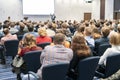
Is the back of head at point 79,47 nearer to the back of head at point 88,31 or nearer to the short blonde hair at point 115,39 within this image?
the short blonde hair at point 115,39

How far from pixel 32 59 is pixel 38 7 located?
15.2m

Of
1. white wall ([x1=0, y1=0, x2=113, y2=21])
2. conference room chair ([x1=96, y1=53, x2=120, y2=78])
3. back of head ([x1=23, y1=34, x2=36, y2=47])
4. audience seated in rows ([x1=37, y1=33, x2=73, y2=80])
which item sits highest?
white wall ([x1=0, y1=0, x2=113, y2=21])

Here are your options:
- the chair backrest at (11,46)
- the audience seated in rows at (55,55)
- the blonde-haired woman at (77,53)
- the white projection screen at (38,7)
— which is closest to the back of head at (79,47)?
the blonde-haired woman at (77,53)

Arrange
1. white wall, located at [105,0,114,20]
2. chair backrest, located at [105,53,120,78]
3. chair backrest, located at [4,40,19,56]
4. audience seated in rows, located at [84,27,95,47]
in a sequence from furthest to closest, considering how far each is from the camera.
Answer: white wall, located at [105,0,114,20]
chair backrest, located at [4,40,19,56]
audience seated in rows, located at [84,27,95,47]
chair backrest, located at [105,53,120,78]

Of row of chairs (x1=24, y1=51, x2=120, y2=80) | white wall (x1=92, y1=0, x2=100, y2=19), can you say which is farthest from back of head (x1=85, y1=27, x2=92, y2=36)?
white wall (x1=92, y1=0, x2=100, y2=19)

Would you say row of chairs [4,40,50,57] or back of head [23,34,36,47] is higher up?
back of head [23,34,36,47]

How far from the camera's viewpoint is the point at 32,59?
4164 mm

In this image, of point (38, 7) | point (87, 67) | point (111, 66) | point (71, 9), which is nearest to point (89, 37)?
point (111, 66)

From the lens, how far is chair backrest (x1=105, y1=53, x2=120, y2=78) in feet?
13.0

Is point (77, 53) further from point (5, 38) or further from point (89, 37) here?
point (5, 38)

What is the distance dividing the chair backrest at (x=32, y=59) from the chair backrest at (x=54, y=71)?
907 mm

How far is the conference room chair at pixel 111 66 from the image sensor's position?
13.1ft

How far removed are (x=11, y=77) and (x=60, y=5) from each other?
1602 cm

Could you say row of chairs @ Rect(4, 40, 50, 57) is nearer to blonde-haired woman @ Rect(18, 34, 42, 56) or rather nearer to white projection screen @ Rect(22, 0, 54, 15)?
blonde-haired woman @ Rect(18, 34, 42, 56)
